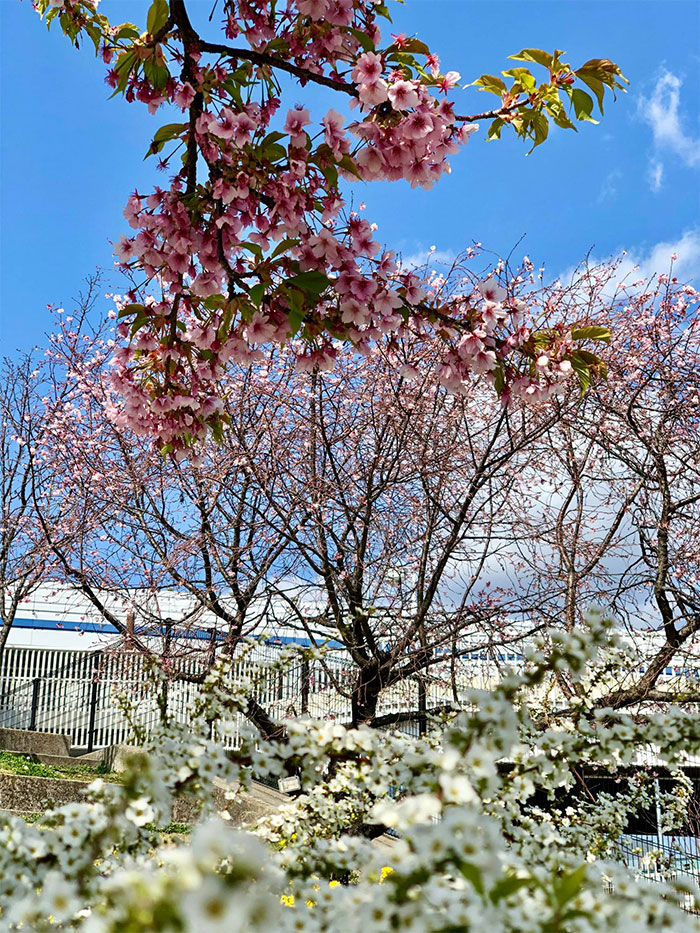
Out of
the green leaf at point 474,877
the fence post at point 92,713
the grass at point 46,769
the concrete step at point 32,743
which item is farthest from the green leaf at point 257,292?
the fence post at point 92,713

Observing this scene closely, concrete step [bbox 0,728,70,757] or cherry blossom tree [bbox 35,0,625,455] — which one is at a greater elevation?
cherry blossom tree [bbox 35,0,625,455]

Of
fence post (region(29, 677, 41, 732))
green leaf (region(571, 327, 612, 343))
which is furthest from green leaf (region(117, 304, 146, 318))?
fence post (region(29, 677, 41, 732))

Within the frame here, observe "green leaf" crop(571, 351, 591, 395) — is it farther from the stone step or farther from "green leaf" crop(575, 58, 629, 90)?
the stone step

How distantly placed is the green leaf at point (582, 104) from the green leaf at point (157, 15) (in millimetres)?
1538

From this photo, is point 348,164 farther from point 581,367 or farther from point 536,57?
point 581,367

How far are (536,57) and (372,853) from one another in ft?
8.89

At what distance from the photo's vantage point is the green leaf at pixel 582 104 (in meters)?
2.71

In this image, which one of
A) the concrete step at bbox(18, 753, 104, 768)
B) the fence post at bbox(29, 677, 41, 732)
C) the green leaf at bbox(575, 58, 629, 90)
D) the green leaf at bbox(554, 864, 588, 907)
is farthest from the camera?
the fence post at bbox(29, 677, 41, 732)

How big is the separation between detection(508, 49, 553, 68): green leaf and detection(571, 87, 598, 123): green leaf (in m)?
0.15

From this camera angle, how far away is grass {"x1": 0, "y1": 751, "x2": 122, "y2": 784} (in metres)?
9.17

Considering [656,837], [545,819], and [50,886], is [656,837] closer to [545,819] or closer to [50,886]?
[545,819]

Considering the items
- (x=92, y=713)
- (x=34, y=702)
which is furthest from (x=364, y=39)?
(x=34, y=702)

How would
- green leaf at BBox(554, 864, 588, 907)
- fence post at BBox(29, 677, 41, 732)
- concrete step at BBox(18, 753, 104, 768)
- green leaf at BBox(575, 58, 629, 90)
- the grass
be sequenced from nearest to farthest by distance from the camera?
green leaf at BBox(554, 864, 588, 907), green leaf at BBox(575, 58, 629, 90), the grass, concrete step at BBox(18, 753, 104, 768), fence post at BBox(29, 677, 41, 732)

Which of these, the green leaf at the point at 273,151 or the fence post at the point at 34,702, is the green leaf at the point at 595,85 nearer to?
the green leaf at the point at 273,151
